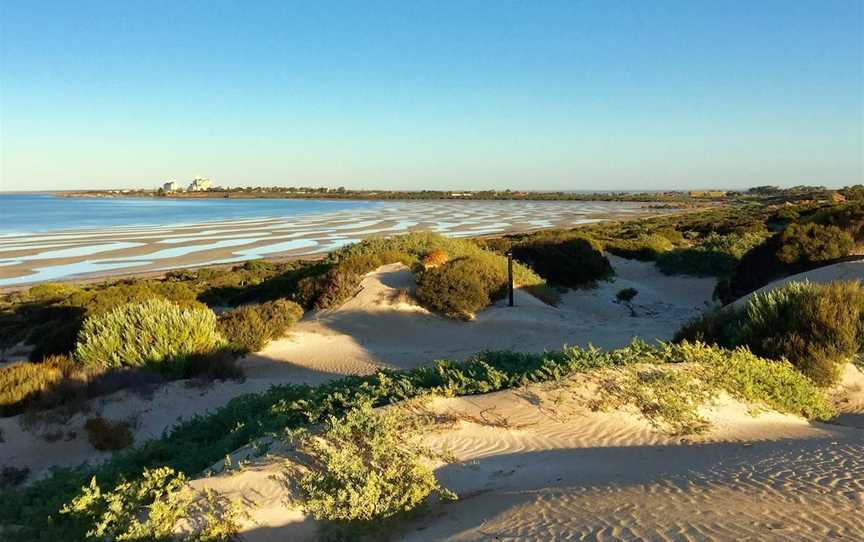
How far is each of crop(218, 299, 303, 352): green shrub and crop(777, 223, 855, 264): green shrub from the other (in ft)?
43.2

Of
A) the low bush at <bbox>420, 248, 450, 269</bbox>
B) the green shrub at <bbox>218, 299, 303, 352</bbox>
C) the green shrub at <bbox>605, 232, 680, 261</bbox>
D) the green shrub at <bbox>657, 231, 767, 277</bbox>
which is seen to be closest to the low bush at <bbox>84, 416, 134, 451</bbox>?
the green shrub at <bbox>218, 299, 303, 352</bbox>

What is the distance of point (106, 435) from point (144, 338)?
2786mm

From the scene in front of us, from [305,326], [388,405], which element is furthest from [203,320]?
[388,405]

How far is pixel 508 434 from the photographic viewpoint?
18.4 ft

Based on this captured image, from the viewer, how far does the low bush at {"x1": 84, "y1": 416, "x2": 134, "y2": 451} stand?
7.50 meters

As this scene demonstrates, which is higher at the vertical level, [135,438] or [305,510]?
[305,510]

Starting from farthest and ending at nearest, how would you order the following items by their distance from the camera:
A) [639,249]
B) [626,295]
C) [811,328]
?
[639,249] < [626,295] < [811,328]

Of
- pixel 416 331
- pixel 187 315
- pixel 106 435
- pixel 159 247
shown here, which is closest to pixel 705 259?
pixel 416 331

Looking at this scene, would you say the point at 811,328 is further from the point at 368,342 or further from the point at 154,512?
the point at 368,342

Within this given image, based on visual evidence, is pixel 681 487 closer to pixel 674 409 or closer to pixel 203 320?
pixel 674 409

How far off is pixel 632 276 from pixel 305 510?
21156 mm

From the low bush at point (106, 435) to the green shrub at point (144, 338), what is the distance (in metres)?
2.13

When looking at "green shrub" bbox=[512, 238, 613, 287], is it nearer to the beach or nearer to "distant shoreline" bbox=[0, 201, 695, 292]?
"distant shoreline" bbox=[0, 201, 695, 292]

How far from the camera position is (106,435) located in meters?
7.56
